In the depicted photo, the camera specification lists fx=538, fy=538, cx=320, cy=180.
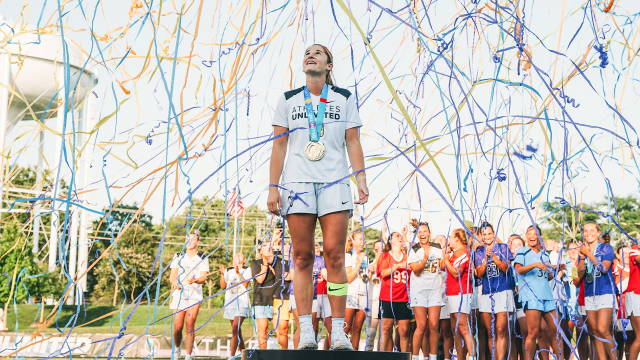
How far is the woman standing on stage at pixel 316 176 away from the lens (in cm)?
266

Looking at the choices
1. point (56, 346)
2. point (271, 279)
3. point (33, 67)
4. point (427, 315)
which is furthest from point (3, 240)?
point (427, 315)

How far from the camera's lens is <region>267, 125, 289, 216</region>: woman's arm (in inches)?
107

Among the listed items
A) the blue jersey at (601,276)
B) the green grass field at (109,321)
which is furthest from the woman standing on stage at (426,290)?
the green grass field at (109,321)

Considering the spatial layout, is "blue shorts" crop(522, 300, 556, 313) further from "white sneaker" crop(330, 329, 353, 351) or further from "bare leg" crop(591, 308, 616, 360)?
"white sneaker" crop(330, 329, 353, 351)

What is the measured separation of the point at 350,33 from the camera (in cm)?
323

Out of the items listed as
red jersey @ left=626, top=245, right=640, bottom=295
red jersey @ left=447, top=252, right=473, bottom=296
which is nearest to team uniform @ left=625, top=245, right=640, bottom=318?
red jersey @ left=626, top=245, right=640, bottom=295

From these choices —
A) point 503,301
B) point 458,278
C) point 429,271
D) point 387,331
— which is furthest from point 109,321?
point 503,301

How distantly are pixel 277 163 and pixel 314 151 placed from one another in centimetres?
25

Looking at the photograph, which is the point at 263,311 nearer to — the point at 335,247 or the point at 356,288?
the point at 356,288

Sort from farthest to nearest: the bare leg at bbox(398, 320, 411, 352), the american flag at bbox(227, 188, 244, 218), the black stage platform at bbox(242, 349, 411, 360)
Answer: the bare leg at bbox(398, 320, 411, 352) < the american flag at bbox(227, 188, 244, 218) < the black stage platform at bbox(242, 349, 411, 360)

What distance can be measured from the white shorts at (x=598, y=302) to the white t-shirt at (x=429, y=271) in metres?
1.50

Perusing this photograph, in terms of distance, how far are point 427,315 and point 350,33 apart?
400 centimetres

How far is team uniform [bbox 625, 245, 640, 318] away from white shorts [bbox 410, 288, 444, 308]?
1.97 m

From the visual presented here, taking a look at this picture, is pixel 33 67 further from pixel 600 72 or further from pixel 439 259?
pixel 600 72
